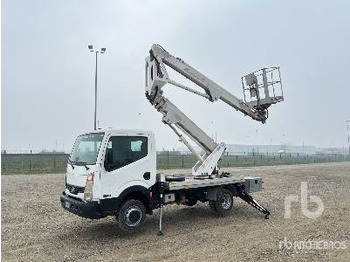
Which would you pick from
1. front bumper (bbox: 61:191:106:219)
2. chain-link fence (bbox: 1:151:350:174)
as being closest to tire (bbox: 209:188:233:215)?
chain-link fence (bbox: 1:151:350:174)

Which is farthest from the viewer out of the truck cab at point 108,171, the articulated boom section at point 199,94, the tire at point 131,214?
the articulated boom section at point 199,94

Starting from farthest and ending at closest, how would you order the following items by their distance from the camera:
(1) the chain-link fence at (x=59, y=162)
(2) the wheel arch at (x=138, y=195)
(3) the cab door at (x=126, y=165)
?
(1) the chain-link fence at (x=59, y=162), (2) the wheel arch at (x=138, y=195), (3) the cab door at (x=126, y=165)

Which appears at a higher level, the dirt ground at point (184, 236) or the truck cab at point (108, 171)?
the truck cab at point (108, 171)

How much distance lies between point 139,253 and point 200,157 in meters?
4.35

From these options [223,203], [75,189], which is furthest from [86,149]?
[223,203]

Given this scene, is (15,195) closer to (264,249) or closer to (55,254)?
(55,254)

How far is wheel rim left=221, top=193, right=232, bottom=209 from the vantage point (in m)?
10.5

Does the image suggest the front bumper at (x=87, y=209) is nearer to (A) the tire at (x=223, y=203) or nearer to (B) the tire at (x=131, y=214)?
(B) the tire at (x=131, y=214)

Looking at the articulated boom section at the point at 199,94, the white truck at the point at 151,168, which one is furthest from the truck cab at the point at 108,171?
the articulated boom section at the point at 199,94

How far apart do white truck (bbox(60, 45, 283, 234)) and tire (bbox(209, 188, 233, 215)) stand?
28 millimetres

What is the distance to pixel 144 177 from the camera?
8.45 m

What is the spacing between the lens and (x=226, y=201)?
10.6m

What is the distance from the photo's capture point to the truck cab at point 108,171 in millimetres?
7676

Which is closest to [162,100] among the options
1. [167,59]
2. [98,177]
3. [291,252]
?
[167,59]
